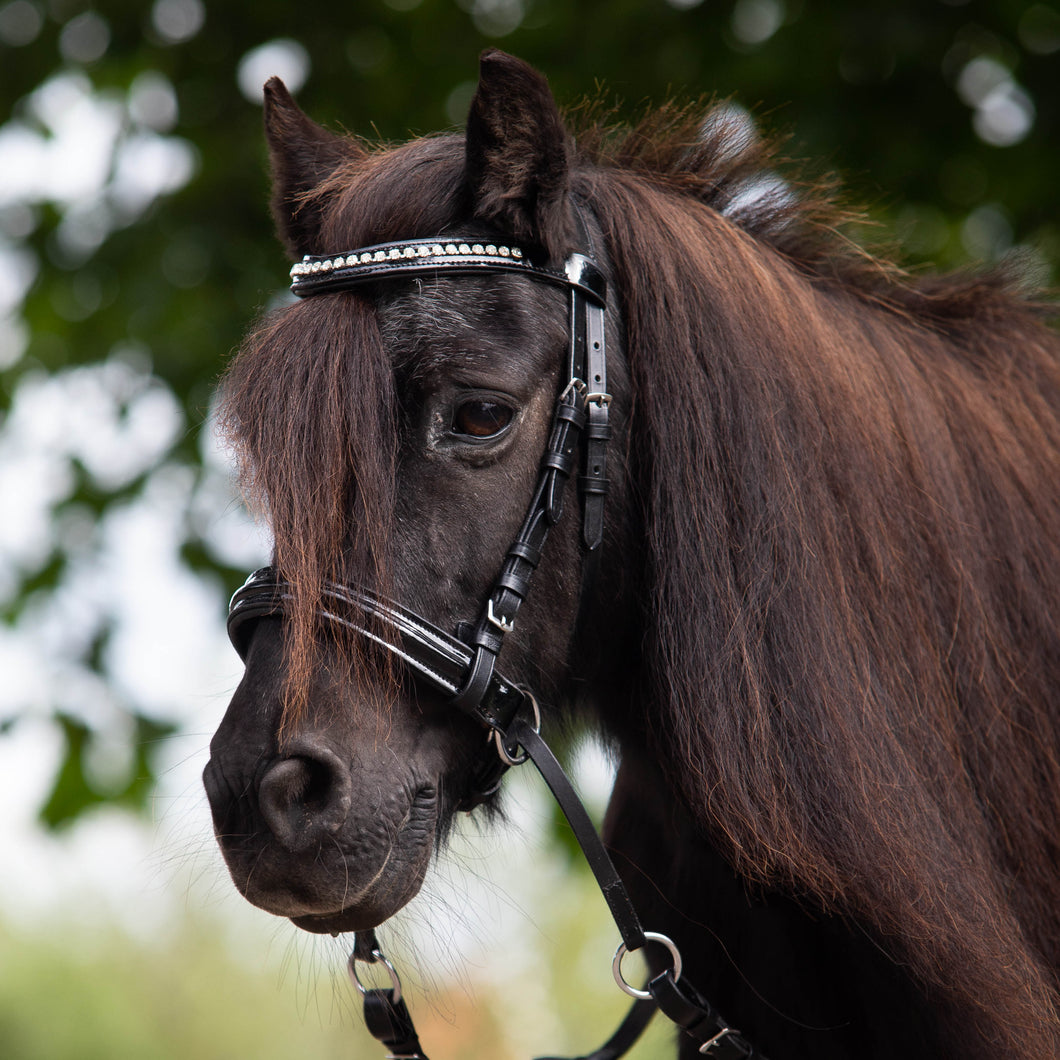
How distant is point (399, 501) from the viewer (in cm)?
144

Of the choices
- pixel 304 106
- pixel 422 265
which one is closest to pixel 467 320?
pixel 422 265

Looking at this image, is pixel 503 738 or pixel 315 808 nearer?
pixel 315 808

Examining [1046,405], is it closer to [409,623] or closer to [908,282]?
[908,282]

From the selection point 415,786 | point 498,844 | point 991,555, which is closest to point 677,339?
point 991,555

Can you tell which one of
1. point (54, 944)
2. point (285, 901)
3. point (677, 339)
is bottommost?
point (54, 944)

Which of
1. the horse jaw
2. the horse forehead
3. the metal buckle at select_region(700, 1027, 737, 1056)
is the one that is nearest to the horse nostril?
the horse jaw

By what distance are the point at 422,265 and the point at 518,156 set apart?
0.22 meters

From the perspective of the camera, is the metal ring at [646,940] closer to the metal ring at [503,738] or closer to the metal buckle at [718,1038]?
the metal buckle at [718,1038]

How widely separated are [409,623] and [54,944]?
42.9 ft

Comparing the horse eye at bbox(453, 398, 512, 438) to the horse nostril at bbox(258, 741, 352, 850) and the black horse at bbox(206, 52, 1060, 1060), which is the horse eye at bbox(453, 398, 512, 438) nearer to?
the black horse at bbox(206, 52, 1060, 1060)

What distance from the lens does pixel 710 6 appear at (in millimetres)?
3283

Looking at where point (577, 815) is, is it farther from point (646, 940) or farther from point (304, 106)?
point (304, 106)

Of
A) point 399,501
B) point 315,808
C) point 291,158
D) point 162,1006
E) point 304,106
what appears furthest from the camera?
point 162,1006

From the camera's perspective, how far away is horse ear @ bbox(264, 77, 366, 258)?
6.22 ft
